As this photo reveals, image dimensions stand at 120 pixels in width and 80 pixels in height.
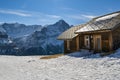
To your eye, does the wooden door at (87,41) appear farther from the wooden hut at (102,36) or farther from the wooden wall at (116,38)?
the wooden wall at (116,38)

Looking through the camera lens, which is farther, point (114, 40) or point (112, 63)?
point (114, 40)

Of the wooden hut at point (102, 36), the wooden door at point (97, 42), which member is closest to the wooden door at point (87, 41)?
the wooden hut at point (102, 36)

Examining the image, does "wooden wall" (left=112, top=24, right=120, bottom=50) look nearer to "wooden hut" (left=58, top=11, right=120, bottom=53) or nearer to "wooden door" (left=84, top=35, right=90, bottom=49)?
"wooden hut" (left=58, top=11, right=120, bottom=53)

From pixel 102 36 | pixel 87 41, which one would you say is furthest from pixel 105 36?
pixel 87 41

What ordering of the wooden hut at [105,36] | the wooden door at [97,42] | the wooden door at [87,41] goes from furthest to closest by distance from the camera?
the wooden door at [87,41], the wooden door at [97,42], the wooden hut at [105,36]

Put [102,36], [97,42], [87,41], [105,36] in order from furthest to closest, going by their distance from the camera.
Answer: [87,41], [97,42], [102,36], [105,36]

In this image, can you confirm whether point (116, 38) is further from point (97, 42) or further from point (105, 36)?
point (97, 42)

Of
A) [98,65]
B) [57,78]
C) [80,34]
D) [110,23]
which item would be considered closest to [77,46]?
[80,34]

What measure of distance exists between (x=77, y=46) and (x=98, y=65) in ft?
57.3

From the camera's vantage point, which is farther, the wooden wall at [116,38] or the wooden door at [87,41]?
the wooden door at [87,41]

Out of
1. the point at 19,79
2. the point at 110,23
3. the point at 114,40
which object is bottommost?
the point at 19,79

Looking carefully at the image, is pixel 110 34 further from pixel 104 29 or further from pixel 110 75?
pixel 110 75

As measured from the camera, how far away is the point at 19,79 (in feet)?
49.7

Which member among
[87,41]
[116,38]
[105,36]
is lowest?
[87,41]
